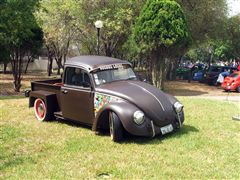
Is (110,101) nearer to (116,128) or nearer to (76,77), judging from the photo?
(116,128)

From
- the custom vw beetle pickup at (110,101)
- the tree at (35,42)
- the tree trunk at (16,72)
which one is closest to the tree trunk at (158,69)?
the tree at (35,42)

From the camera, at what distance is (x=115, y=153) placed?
20.2 feet

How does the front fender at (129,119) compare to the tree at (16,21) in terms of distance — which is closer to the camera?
the front fender at (129,119)

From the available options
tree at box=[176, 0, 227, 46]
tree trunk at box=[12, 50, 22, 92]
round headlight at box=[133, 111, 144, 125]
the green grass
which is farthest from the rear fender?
tree at box=[176, 0, 227, 46]

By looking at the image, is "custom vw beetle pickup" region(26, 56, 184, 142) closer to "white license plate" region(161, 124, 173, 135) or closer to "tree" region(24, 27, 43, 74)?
"white license plate" region(161, 124, 173, 135)

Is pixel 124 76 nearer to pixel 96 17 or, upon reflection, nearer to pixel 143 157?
pixel 143 157

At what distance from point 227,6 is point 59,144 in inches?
952

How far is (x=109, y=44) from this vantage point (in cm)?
2600

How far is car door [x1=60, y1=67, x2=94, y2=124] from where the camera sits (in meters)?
7.69

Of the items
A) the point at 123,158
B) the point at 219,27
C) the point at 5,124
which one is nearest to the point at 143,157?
the point at 123,158

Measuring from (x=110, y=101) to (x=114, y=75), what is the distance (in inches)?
41.9

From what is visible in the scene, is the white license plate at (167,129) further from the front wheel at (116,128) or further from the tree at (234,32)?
the tree at (234,32)

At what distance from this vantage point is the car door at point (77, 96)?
769cm

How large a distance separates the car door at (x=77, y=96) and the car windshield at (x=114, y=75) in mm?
225
